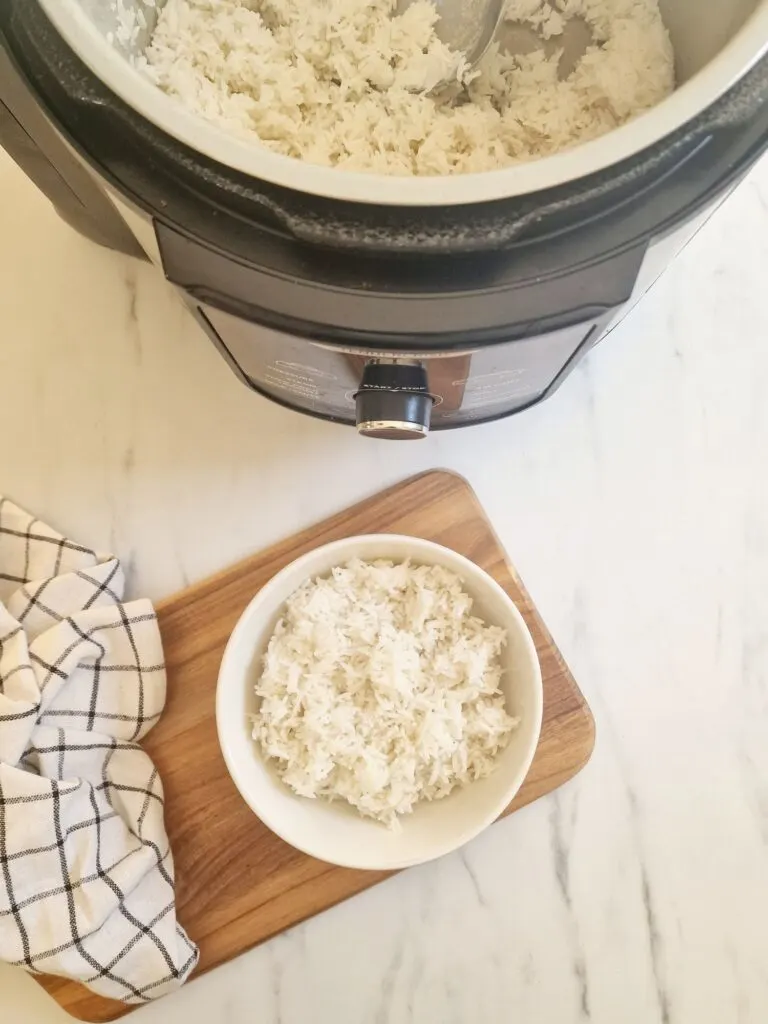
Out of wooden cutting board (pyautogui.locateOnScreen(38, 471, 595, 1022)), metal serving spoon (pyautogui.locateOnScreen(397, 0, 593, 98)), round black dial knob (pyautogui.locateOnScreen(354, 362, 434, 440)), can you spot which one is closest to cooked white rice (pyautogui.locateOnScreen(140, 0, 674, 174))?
metal serving spoon (pyautogui.locateOnScreen(397, 0, 593, 98))

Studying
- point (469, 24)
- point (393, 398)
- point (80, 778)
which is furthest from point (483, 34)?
point (80, 778)

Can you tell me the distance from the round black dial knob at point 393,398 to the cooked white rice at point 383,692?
19 cm

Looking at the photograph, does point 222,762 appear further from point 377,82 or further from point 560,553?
point 377,82

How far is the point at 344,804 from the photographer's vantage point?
67cm

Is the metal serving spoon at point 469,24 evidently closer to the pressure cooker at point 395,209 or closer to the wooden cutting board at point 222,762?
the pressure cooker at point 395,209

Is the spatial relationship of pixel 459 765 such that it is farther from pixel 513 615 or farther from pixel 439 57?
pixel 439 57

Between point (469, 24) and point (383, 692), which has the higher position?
point (469, 24)

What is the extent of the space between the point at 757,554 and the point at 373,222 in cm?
50

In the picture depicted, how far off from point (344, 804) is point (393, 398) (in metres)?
0.33

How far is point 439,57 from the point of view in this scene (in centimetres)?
60

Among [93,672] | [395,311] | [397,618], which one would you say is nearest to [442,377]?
[395,311]

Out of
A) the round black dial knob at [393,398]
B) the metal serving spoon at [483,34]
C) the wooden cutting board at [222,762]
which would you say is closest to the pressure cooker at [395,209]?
the round black dial knob at [393,398]

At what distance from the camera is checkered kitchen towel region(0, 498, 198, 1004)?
0.64 m

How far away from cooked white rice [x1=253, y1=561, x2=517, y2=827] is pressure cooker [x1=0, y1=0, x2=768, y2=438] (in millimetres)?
257
